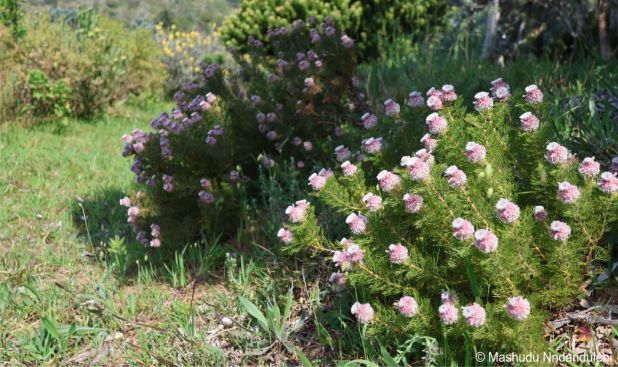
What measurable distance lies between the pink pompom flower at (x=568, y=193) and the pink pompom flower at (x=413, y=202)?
1.53ft

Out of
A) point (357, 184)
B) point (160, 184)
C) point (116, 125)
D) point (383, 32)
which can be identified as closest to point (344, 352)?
point (357, 184)

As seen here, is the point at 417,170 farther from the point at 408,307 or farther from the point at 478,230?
the point at 408,307

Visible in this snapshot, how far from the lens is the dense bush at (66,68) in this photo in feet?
22.7

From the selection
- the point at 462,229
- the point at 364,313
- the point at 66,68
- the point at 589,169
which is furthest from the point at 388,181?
the point at 66,68

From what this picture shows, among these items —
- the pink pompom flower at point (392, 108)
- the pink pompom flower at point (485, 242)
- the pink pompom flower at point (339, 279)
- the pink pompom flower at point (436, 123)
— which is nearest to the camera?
the pink pompom flower at point (485, 242)

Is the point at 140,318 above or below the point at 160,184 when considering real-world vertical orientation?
below

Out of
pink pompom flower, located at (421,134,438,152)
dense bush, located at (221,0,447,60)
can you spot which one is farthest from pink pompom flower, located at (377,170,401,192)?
dense bush, located at (221,0,447,60)

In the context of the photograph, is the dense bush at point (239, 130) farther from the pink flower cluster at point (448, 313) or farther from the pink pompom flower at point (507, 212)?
the pink pompom flower at point (507, 212)

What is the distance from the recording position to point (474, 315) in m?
1.94

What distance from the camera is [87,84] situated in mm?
7758

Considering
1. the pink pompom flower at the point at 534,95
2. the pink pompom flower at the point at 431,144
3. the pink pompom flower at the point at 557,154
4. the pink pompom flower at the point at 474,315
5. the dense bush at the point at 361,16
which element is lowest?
the dense bush at the point at 361,16

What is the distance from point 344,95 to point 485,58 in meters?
2.52

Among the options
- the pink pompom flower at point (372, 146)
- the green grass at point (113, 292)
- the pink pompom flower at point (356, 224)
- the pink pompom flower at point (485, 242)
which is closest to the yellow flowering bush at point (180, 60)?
the green grass at point (113, 292)

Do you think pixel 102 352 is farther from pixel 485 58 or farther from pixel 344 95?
pixel 485 58
